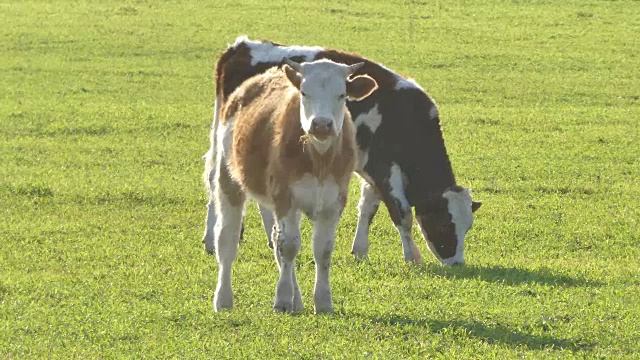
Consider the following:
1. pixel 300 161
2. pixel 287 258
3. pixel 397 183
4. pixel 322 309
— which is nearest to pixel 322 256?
pixel 287 258

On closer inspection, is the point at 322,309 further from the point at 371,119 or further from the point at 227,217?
the point at 371,119

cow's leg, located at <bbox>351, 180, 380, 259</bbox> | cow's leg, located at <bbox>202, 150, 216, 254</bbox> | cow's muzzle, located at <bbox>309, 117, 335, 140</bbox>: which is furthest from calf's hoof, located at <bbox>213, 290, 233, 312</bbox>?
cow's leg, located at <bbox>351, 180, 380, 259</bbox>

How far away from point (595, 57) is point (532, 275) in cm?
2145

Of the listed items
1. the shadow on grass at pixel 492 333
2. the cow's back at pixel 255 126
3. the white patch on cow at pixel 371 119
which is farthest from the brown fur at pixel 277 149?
the white patch on cow at pixel 371 119

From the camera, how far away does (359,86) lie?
11242 mm

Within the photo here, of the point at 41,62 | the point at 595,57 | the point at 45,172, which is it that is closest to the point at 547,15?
the point at 595,57

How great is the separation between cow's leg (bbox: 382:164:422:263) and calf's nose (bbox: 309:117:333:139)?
420cm

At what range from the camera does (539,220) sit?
16.8m

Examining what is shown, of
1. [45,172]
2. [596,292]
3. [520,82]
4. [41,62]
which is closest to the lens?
[596,292]

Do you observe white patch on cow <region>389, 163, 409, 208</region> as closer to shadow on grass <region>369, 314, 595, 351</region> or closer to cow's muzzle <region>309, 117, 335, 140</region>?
shadow on grass <region>369, 314, 595, 351</region>

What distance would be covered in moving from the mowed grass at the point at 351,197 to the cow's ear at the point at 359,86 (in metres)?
1.76

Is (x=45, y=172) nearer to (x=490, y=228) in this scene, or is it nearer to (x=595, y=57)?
(x=490, y=228)

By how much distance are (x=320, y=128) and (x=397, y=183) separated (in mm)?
4514

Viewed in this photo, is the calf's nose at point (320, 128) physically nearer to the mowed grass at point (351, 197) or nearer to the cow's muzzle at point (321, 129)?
the cow's muzzle at point (321, 129)
